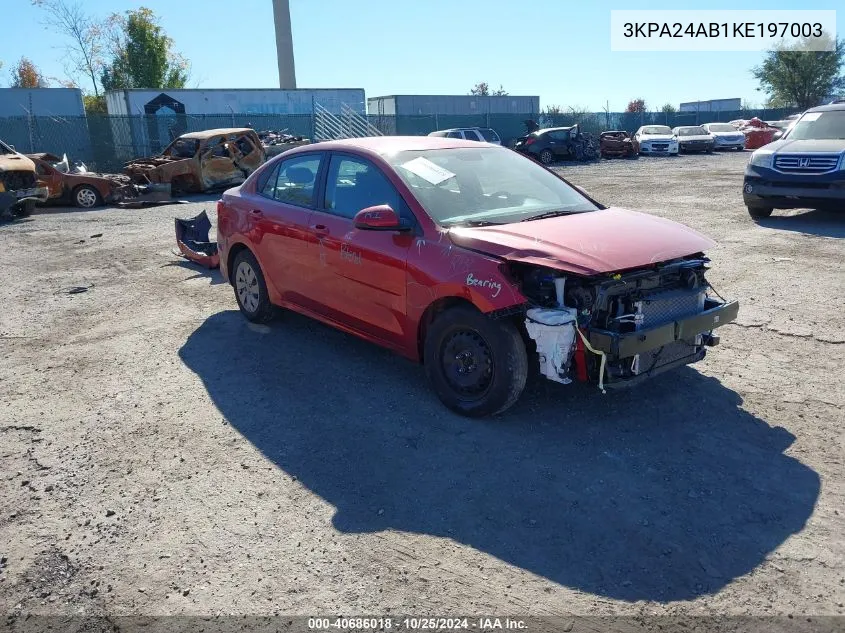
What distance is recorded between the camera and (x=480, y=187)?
495 centimetres

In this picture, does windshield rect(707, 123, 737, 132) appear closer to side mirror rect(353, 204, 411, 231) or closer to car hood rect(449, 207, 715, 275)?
car hood rect(449, 207, 715, 275)

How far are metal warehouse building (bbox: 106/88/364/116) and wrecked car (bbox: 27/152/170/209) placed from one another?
43.1 feet

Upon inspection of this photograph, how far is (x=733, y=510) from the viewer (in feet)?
10.9

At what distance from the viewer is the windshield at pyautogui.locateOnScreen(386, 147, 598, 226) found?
4613 mm

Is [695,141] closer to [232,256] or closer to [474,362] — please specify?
[232,256]

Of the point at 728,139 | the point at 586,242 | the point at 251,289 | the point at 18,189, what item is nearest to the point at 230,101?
the point at 18,189

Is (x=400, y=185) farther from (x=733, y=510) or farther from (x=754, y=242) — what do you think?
(x=754, y=242)

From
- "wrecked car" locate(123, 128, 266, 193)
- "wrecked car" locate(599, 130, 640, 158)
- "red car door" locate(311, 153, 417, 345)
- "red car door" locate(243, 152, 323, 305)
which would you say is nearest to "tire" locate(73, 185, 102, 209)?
"wrecked car" locate(123, 128, 266, 193)

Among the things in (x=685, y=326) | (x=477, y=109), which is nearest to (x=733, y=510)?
(x=685, y=326)

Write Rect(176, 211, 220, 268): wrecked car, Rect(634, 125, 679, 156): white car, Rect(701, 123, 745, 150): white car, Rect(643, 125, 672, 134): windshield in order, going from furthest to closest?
Rect(701, 123, 745, 150): white car
Rect(643, 125, 672, 134): windshield
Rect(634, 125, 679, 156): white car
Rect(176, 211, 220, 268): wrecked car

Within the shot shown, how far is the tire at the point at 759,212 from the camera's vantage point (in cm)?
1154

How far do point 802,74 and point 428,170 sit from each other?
64.0 metres

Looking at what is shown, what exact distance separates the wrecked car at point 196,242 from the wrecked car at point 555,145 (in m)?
23.2

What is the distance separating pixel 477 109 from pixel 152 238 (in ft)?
105
